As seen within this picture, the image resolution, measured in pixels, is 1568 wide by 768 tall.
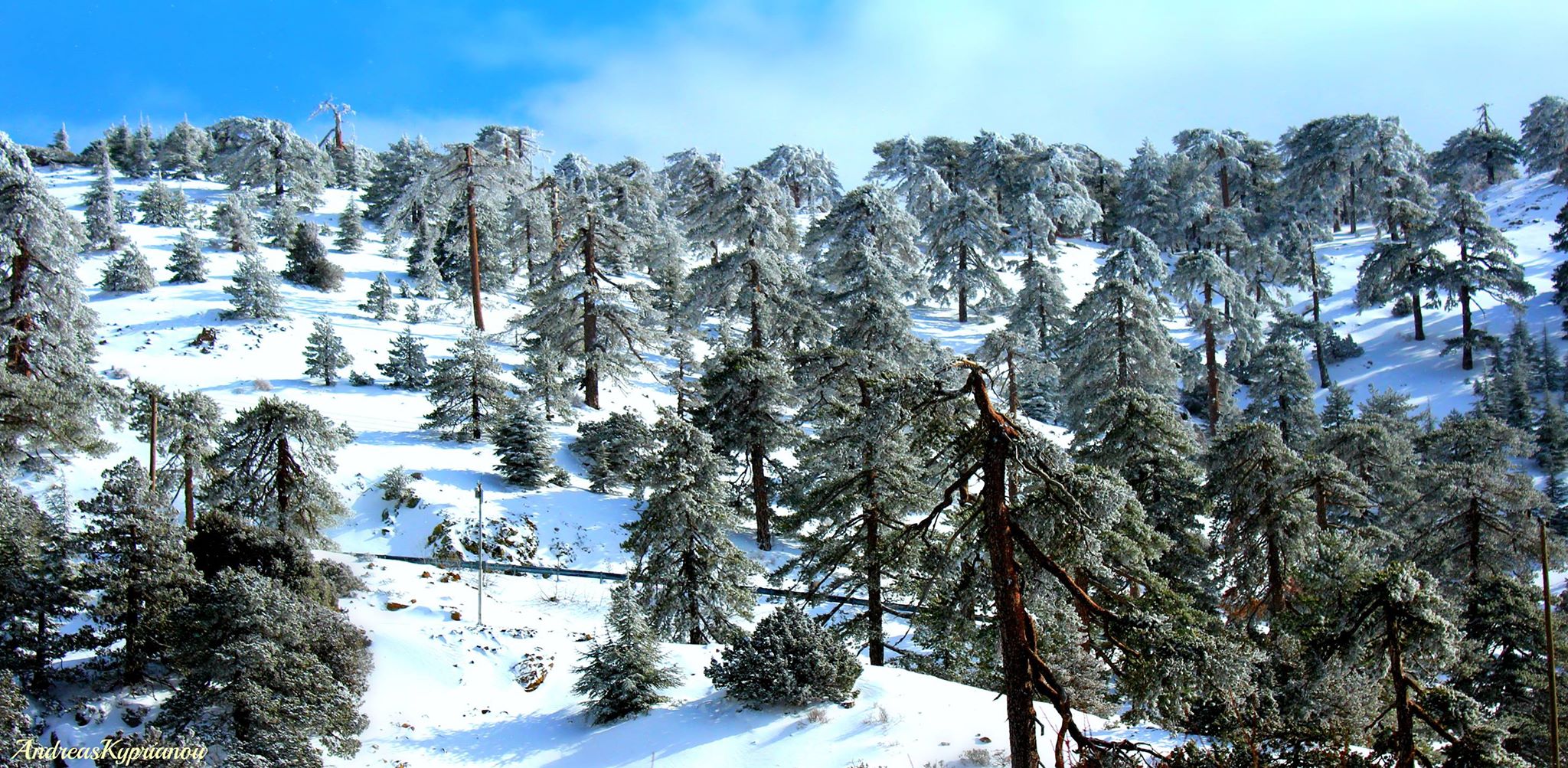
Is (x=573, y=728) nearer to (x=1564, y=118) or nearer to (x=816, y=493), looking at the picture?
(x=816, y=493)

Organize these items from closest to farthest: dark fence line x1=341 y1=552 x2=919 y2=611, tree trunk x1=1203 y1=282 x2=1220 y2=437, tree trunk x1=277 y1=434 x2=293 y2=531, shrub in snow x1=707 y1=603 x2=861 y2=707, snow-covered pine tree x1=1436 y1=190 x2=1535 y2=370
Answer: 1. shrub in snow x1=707 y1=603 x2=861 y2=707
2. tree trunk x1=277 y1=434 x2=293 y2=531
3. dark fence line x1=341 y1=552 x2=919 y2=611
4. tree trunk x1=1203 y1=282 x2=1220 y2=437
5. snow-covered pine tree x1=1436 y1=190 x2=1535 y2=370

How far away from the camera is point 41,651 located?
14.3m

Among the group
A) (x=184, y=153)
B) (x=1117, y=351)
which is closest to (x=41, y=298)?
(x=1117, y=351)

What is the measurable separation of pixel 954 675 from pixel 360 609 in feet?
41.1

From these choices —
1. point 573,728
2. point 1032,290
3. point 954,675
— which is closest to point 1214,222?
point 1032,290

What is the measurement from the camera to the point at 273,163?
57812 millimetres

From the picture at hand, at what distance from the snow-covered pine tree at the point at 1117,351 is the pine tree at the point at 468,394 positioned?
18.7 meters

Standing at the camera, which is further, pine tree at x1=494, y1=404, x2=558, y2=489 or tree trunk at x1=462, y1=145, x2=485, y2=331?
tree trunk at x1=462, y1=145, x2=485, y2=331

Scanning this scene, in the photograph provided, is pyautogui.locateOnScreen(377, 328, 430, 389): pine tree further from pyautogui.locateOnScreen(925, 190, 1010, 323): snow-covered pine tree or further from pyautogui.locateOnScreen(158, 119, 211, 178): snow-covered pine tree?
pyautogui.locateOnScreen(158, 119, 211, 178): snow-covered pine tree

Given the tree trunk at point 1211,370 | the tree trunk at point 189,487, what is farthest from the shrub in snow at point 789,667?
the tree trunk at point 1211,370

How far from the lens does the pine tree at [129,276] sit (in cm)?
Result: 3488

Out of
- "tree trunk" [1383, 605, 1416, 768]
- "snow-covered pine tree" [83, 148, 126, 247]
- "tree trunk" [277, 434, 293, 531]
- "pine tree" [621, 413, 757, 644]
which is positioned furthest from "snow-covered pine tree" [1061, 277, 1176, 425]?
"snow-covered pine tree" [83, 148, 126, 247]

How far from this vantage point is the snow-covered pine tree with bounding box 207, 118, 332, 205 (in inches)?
2259

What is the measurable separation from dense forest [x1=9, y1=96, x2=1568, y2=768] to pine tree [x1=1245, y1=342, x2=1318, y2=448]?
0.43ft
